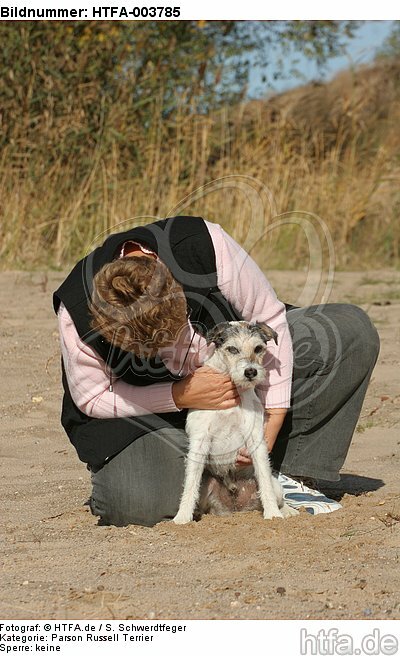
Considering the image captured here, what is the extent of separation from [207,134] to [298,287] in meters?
2.78

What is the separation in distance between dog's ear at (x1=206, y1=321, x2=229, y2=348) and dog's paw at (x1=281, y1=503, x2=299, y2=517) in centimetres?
83

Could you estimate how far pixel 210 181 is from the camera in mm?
11375

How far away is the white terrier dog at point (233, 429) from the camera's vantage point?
4414 mm

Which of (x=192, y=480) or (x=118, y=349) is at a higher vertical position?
(x=118, y=349)

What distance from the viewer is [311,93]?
49.0 feet

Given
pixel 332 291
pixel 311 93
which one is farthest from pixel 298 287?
pixel 311 93

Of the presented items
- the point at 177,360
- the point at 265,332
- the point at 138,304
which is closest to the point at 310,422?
the point at 265,332

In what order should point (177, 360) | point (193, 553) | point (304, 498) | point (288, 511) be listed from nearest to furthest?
point (193, 553)
point (177, 360)
point (288, 511)
point (304, 498)

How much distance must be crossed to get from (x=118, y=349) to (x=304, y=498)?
46.9 inches

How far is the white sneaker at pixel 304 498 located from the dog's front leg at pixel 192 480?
0.49m

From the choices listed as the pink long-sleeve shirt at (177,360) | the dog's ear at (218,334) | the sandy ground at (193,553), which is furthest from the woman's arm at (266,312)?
the sandy ground at (193,553)

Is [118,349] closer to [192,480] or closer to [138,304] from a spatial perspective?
[138,304]

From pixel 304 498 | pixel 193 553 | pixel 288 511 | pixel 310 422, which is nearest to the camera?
pixel 193 553

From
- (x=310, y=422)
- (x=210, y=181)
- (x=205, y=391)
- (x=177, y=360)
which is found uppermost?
(x=210, y=181)
